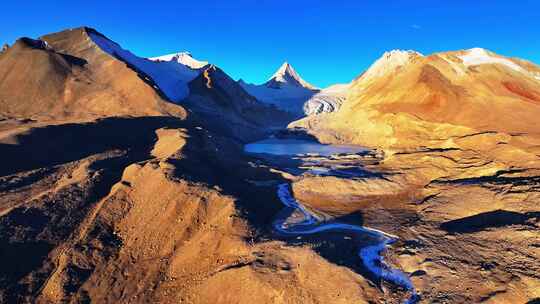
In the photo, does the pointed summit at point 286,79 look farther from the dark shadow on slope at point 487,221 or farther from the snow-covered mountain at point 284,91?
the dark shadow on slope at point 487,221

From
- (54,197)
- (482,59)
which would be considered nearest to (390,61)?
(482,59)

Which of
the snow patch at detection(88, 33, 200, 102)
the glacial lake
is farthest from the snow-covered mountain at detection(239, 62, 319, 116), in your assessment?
the glacial lake

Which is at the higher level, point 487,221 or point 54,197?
point 487,221

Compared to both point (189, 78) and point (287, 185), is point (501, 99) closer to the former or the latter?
point (287, 185)

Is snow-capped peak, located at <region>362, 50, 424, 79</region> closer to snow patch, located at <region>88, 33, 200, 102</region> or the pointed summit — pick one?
snow patch, located at <region>88, 33, 200, 102</region>

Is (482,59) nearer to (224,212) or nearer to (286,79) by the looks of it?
(224,212)

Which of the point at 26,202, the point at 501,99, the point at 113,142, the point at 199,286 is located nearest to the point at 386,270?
the point at 199,286
